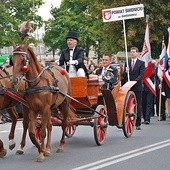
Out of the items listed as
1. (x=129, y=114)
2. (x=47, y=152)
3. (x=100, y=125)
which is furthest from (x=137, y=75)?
(x=47, y=152)

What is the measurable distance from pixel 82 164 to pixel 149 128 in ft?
19.2

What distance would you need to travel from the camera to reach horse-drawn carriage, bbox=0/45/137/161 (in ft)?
32.2

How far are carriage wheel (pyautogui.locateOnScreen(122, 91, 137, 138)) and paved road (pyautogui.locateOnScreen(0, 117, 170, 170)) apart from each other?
0.20m

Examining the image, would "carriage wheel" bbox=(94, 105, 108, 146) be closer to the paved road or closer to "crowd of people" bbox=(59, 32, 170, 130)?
the paved road

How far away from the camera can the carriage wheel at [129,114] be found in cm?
1275

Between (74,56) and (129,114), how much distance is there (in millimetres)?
2113

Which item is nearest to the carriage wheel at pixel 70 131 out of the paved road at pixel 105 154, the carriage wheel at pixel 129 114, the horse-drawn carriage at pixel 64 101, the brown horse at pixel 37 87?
the horse-drawn carriage at pixel 64 101

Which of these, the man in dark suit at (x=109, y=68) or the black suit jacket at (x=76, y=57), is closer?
the black suit jacket at (x=76, y=57)

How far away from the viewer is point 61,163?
961 centimetres

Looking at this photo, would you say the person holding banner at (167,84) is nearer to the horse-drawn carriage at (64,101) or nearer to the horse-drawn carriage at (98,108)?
the horse-drawn carriage at (64,101)

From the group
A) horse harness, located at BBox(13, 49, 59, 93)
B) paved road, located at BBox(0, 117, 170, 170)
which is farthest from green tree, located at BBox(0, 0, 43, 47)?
horse harness, located at BBox(13, 49, 59, 93)

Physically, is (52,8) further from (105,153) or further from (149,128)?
(105,153)

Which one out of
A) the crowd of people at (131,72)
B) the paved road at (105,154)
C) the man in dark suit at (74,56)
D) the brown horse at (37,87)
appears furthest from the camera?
the crowd of people at (131,72)

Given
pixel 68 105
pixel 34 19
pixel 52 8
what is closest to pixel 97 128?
pixel 68 105
